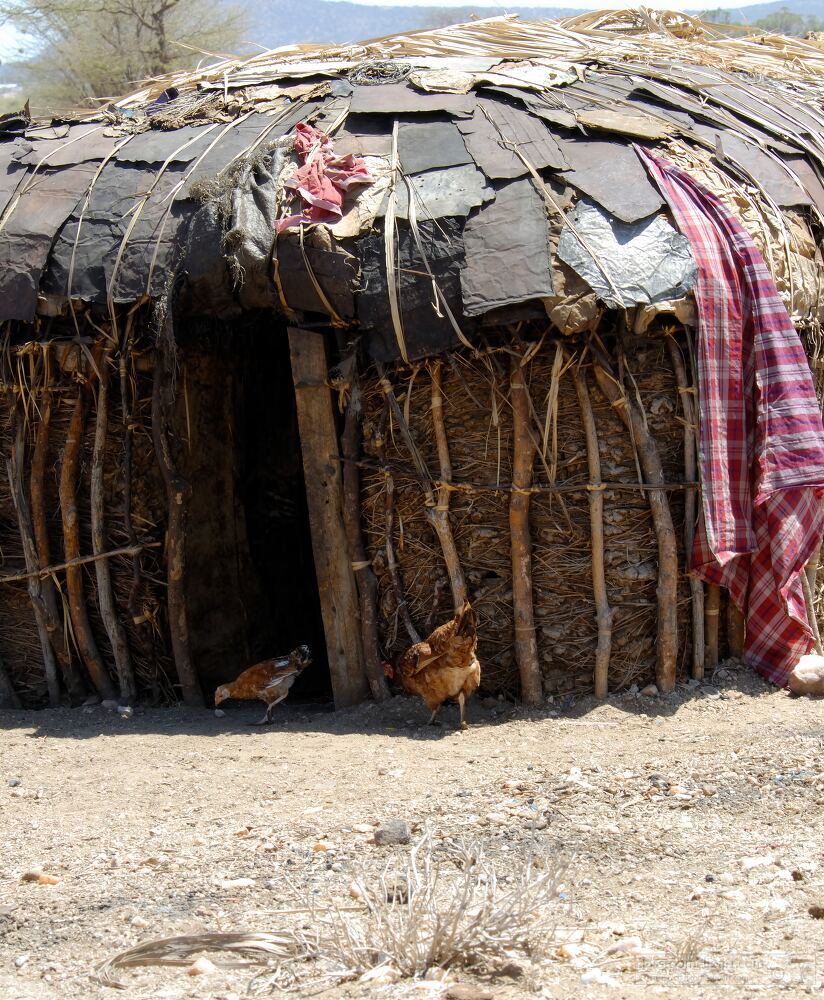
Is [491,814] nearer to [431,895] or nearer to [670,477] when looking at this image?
[431,895]

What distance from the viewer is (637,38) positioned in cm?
739

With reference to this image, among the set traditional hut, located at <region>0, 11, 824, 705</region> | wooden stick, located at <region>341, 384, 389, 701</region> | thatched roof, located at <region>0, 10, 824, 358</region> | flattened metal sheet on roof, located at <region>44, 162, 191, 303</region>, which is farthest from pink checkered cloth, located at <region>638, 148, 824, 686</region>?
flattened metal sheet on roof, located at <region>44, 162, 191, 303</region>

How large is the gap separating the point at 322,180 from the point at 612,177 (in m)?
1.34

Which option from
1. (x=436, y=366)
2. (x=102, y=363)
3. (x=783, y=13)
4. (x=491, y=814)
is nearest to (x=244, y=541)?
(x=102, y=363)

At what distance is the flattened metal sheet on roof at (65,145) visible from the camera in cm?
605

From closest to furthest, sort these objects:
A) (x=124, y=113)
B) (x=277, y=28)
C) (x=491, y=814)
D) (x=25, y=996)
→ (x=25, y=996) → (x=491, y=814) → (x=124, y=113) → (x=277, y=28)

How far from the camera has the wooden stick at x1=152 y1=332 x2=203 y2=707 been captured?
5582 mm

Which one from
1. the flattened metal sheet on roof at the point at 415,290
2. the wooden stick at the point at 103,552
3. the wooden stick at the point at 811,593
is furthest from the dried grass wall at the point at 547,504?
the wooden stick at the point at 103,552

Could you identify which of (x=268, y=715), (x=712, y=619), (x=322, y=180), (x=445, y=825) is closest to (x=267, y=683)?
(x=268, y=715)

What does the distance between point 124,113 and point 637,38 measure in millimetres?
3272

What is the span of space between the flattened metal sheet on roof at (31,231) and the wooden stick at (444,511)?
6.52 feet

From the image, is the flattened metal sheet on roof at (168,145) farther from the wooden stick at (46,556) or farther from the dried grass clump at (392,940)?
the dried grass clump at (392,940)

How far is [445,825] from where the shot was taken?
4023mm

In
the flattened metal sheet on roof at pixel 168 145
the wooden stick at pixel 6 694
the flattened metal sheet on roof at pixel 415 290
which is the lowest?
the wooden stick at pixel 6 694
